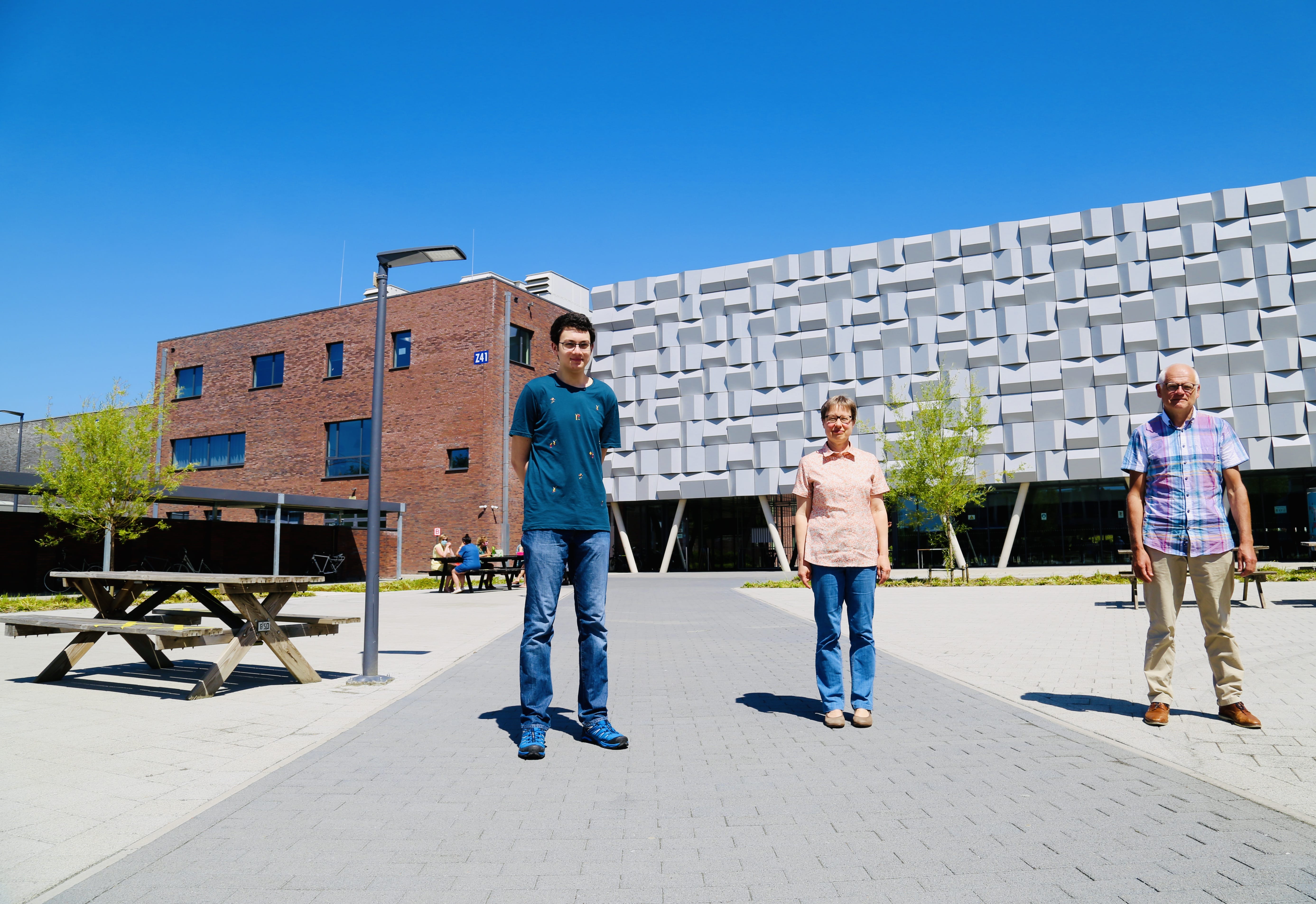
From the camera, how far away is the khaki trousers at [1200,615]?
16.7ft

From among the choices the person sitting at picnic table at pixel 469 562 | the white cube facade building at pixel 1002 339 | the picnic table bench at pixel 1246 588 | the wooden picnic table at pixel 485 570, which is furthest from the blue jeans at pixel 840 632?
the white cube facade building at pixel 1002 339

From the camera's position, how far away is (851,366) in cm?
3375

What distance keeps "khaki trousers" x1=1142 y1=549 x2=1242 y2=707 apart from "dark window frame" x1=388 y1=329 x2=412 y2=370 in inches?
1258

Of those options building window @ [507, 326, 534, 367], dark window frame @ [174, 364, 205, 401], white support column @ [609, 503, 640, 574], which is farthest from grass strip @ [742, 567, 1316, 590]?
dark window frame @ [174, 364, 205, 401]

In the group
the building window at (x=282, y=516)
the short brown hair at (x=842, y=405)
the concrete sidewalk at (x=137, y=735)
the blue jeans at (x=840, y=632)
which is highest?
the building window at (x=282, y=516)

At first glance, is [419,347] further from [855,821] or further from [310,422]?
[855,821]

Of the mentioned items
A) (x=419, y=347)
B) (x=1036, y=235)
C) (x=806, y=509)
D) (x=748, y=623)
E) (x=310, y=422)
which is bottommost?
(x=748, y=623)

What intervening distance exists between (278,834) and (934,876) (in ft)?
7.74

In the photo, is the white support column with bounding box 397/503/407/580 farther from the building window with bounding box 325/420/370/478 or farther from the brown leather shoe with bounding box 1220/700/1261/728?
the brown leather shoe with bounding box 1220/700/1261/728

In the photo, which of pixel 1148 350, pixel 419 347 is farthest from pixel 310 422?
pixel 1148 350

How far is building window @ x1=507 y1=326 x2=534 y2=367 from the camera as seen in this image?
33406mm

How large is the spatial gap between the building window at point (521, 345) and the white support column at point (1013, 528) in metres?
19.1

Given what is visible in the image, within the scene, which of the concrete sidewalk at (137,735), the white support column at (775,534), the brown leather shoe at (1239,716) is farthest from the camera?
the white support column at (775,534)

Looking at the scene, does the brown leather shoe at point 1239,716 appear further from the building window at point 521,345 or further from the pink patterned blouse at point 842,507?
the building window at point 521,345
